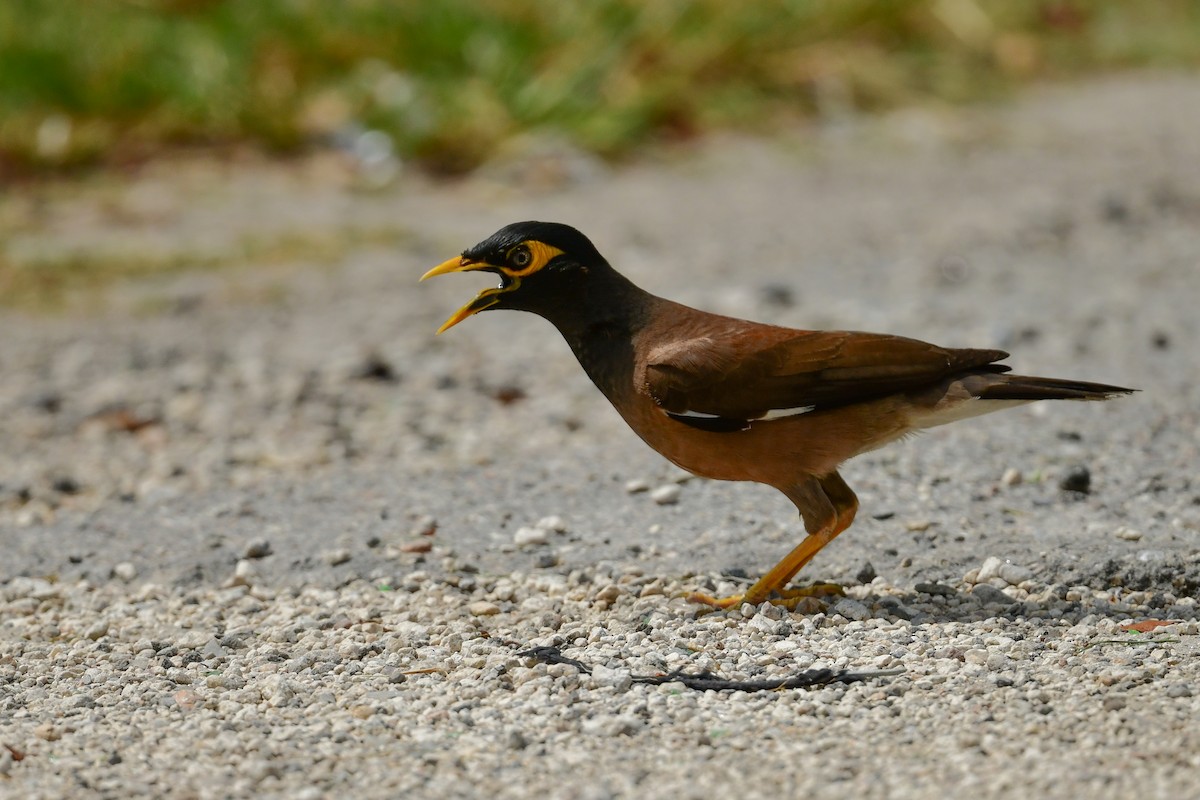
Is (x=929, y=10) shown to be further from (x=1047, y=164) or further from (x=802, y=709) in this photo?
(x=802, y=709)

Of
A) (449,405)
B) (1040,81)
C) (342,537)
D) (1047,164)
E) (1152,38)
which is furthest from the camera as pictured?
(1152,38)

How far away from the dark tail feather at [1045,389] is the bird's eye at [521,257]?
4.26ft

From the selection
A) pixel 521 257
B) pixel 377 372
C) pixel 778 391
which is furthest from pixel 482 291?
pixel 377 372

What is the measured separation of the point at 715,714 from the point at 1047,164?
7.49 metres

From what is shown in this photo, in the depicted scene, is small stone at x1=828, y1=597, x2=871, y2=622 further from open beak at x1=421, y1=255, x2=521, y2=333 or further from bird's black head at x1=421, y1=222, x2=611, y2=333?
open beak at x1=421, y1=255, x2=521, y2=333

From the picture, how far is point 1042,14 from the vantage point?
1381 cm

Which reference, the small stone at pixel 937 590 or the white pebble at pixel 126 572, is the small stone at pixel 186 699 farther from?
the small stone at pixel 937 590

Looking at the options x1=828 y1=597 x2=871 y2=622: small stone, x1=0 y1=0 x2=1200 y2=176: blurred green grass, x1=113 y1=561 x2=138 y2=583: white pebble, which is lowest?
x1=113 y1=561 x2=138 y2=583: white pebble

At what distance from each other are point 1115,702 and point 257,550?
264 cm

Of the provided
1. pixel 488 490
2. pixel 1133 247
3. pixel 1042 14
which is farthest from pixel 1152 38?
pixel 488 490

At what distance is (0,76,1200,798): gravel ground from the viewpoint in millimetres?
3354

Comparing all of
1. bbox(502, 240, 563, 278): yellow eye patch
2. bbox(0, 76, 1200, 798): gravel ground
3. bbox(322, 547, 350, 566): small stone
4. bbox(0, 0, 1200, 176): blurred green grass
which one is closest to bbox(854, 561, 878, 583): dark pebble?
bbox(0, 76, 1200, 798): gravel ground

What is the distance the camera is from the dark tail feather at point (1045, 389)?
4121 mm

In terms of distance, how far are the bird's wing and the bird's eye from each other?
45 cm
